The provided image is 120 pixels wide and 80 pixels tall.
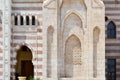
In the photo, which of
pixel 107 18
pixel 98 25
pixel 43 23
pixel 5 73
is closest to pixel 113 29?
pixel 107 18

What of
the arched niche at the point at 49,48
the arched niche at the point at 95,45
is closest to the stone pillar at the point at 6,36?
the arched niche at the point at 49,48

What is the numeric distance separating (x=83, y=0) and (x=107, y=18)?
3147mm

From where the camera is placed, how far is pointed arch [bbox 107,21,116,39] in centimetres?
2994

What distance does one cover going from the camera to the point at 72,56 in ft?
89.9

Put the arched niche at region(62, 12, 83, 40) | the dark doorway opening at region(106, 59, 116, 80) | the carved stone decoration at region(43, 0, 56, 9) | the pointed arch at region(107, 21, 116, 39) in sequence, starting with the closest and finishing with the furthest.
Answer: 1. the carved stone decoration at region(43, 0, 56, 9)
2. the arched niche at region(62, 12, 83, 40)
3. the dark doorway opening at region(106, 59, 116, 80)
4. the pointed arch at region(107, 21, 116, 39)

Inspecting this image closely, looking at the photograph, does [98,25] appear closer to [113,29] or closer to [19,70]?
[113,29]

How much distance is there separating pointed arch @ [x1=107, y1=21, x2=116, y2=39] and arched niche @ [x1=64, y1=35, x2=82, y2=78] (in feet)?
10.7

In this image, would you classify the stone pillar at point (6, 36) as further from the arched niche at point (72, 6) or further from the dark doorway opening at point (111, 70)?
the dark doorway opening at point (111, 70)

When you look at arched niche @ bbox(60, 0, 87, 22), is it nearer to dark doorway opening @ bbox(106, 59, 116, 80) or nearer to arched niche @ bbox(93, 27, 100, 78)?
arched niche @ bbox(93, 27, 100, 78)

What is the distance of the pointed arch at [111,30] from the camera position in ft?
98.2

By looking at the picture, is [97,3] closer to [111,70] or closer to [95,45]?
[95,45]

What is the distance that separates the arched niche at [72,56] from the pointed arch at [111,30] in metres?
3.27

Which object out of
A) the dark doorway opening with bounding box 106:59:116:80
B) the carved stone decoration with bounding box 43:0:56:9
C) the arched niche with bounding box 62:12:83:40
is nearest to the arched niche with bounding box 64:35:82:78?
the arched niche with bounding box 62:12:83:40

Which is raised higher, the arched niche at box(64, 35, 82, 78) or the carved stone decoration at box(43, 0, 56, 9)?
the carved stone decoration at box(43, 0, 56, 9)
